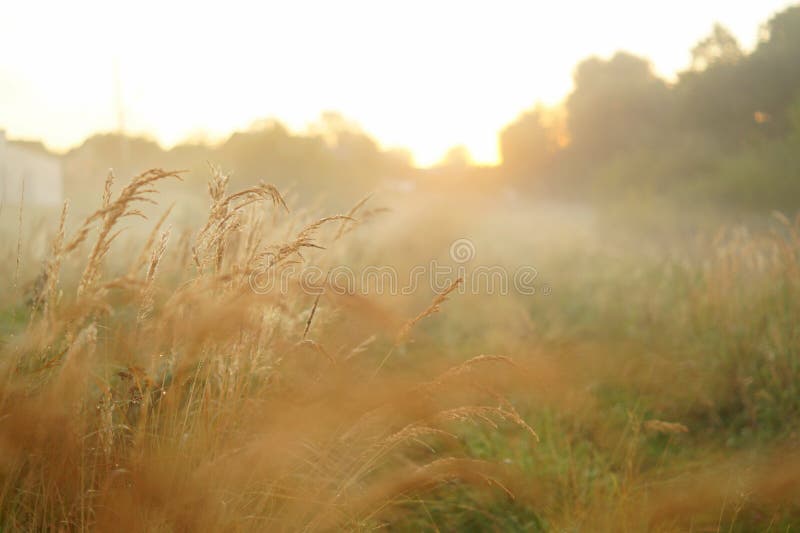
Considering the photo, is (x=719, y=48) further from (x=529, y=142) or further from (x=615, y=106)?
(x=529, y=142)

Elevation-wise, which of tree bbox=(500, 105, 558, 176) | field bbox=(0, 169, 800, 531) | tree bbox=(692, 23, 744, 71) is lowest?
field bbox=(0, 169, 800, 531)

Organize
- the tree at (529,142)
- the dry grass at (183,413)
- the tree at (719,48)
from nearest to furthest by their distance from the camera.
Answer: the dry grass at (183,413), the tree at (719,48), the tree at (529,142)

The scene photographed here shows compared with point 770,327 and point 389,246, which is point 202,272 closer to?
point 770,327

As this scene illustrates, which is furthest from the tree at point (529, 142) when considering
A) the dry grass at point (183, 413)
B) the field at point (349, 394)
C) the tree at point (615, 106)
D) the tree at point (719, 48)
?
the dry grass at point (183, 413)

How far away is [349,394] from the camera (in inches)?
63.5

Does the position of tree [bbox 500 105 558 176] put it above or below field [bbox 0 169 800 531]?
above

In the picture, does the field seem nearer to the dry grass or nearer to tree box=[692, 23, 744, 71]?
the dry grass

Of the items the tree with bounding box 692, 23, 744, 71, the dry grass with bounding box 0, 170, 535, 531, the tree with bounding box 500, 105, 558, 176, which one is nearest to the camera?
the dry grass with bounding box 0, 170, 535, 531

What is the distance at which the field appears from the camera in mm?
1319

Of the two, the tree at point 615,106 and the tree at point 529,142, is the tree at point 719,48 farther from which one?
the tree at point 529,142

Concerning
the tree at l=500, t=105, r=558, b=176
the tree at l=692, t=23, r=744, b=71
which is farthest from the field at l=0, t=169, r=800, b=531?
the tree at l=500, t=105, r=558, b=176

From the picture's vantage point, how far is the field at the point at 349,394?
1319 mm

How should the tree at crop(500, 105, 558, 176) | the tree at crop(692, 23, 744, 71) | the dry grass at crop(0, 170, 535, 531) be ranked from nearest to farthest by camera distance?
1. the dry grass at crop(0, 170, 535, 531)
2. the tree at crop(692, 23, 744, 71)
3. the tree at crop(500, 105, 558, 176)

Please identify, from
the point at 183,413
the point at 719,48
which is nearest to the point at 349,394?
the point at 183,413
